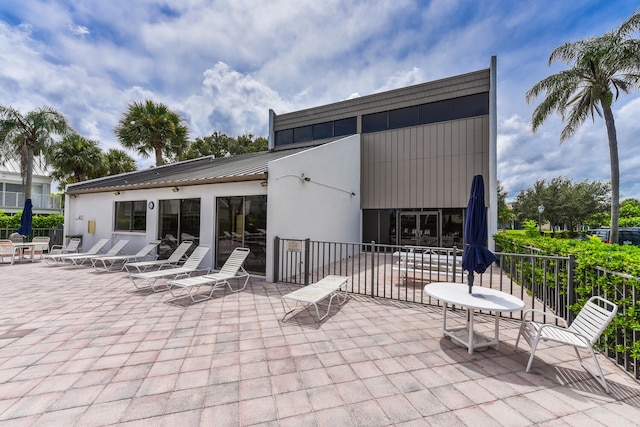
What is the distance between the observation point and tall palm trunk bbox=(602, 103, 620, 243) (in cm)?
1070

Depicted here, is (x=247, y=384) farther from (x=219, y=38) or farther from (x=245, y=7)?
(x=219, y=38)

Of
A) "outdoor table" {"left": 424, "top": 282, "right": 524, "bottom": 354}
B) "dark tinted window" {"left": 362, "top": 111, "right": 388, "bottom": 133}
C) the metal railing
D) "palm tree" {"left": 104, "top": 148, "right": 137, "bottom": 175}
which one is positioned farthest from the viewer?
"palm tree" {"left": 104, "top": 148, "right": 137, "bottom": 175}

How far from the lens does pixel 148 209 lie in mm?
10055

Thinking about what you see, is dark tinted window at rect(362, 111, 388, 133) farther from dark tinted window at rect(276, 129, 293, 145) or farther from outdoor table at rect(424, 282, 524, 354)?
outdoor table at rect(424, 282, 524, 354)

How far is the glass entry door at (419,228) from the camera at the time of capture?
42.6 ft

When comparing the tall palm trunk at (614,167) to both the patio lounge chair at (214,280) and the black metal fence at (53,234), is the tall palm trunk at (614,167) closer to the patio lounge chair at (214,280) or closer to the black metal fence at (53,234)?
the patio lounge chair at (214,280)

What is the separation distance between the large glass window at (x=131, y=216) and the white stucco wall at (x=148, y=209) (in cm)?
21

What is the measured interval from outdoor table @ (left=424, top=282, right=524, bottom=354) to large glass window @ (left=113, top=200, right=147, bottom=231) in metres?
11.1

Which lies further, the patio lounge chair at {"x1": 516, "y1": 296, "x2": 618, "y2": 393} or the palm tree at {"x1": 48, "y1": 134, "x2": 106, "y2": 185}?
the palm tree at {"x1": 48, "y1": 134, "x2": 106, "y2": 185}

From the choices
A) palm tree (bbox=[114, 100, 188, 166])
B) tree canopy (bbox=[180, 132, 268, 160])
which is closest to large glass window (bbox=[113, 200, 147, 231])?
palm tree (bbox=[114, 100, 188, 166])

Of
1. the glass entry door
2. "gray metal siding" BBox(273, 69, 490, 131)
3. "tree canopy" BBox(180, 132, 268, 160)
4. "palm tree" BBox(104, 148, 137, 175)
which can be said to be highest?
"tree canopy" BBox(180, 132, 268, 160)

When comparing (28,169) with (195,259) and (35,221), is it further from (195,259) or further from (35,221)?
(195,259)

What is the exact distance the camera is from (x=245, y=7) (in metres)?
7.48

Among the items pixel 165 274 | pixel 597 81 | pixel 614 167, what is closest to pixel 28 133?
pixel 165 274
